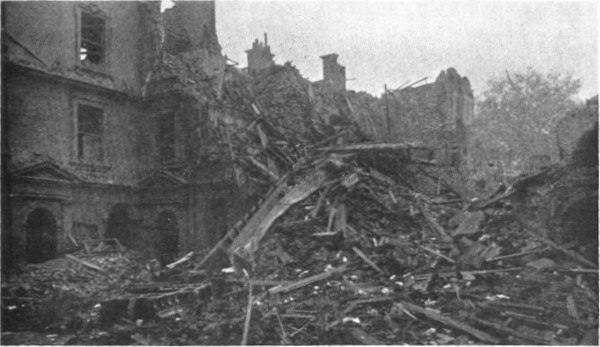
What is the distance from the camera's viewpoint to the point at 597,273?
8.10 metres

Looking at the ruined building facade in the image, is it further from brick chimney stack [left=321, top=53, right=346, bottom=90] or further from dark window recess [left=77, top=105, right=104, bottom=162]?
brick chimney stack [left=321, top=53, right=346, bottom=90]

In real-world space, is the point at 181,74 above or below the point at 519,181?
above

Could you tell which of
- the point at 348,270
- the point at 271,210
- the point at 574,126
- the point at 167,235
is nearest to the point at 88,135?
the point at 167,235

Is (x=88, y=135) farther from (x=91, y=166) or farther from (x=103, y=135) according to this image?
(x=91, y=166)

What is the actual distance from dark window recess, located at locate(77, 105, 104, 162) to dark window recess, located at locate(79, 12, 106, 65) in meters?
1.70

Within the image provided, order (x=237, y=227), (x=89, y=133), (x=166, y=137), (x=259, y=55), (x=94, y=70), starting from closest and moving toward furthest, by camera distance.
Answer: (x=237, y=227), (x=89, y=133), (x=94, y=70), (x=166, y=137), (x=259, y=55)

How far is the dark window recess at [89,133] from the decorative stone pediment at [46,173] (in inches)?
37.8

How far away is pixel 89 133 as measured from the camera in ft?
50.0

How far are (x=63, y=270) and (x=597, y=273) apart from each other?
1248cm

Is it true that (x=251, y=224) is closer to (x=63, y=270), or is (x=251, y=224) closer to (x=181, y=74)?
(x=63, y=270)

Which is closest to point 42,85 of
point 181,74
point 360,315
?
point 181,74

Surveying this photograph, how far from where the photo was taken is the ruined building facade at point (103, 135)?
13.0 m

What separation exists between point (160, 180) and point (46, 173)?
3.70 metres

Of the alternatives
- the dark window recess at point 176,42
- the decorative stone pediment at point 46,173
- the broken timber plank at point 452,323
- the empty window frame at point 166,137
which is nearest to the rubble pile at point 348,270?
the broken timber plank at point 452,323
